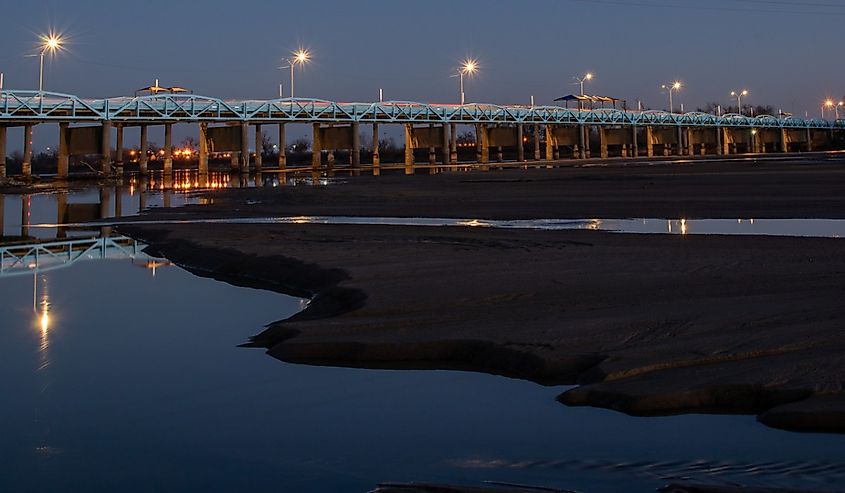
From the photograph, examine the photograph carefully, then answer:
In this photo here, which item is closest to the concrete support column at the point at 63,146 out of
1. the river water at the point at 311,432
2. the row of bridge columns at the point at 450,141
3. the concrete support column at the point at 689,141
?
the row of bridge columns at the point at 450,141

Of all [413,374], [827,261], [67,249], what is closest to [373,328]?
[413,374]

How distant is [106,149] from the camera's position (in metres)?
67.1

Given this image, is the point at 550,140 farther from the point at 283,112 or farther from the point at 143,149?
the point at 143,149

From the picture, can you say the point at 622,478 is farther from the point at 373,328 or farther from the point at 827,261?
the point at 827,261

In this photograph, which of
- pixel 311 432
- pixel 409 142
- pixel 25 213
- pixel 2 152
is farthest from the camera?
pixel 409 142

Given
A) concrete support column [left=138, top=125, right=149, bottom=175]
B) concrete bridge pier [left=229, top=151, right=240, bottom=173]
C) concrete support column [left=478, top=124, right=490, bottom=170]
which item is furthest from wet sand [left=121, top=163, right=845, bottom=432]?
concrete support column [left=478, top=124, right=490, bottom=170]

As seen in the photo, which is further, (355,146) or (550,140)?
(550,140)

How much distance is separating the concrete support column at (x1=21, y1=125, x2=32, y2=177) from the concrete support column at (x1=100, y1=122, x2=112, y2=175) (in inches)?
166

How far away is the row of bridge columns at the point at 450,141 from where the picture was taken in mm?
69062

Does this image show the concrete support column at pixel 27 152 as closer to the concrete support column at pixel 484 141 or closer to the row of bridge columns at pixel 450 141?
the row of bridge columns at pixel 450 141

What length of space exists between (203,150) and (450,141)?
33.5 meters

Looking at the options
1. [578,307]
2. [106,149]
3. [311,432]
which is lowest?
[311,432]

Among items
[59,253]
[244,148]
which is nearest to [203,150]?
[244,148]

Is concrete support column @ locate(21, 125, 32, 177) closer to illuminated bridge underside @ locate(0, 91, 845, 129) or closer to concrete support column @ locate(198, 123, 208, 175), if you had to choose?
illuminated bridge underside @ locate(0, 91, 845, 129)
